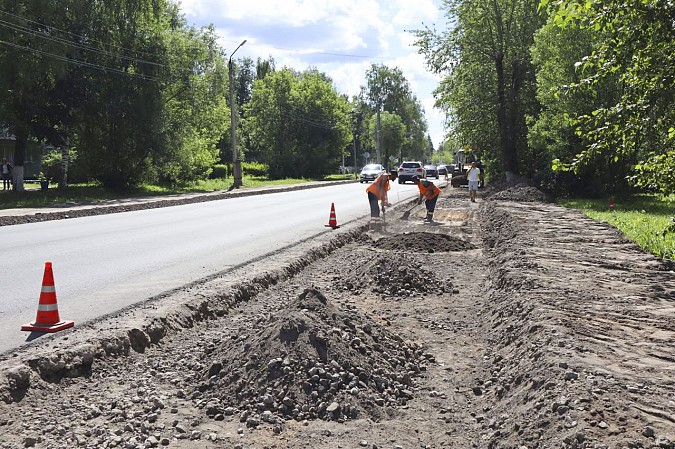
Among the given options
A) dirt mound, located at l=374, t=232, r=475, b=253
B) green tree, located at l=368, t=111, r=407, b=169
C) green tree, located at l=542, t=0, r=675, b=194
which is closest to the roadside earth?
green tree, located at l=542, t=0, r=675, b=194

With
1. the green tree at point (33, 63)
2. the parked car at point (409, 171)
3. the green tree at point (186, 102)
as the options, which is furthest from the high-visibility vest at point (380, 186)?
the parked car at point (409, 171)

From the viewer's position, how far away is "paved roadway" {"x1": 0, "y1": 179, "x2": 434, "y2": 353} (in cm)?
697

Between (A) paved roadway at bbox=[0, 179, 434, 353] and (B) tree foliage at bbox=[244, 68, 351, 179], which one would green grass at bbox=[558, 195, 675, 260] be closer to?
(A) paved roadway at bbox=[0, 179, 434, 353]

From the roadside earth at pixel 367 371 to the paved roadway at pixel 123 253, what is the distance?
67cm

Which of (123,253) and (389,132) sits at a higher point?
(389,132)

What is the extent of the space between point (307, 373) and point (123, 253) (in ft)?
23.6

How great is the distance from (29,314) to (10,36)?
2370 centimetres

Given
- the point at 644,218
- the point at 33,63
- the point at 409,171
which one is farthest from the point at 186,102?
the point at 644,218

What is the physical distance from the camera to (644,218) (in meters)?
16.6

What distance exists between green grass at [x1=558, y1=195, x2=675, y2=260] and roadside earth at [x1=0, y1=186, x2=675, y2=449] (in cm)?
259

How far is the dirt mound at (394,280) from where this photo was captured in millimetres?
8219

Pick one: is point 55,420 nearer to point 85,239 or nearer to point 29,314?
point 29,314

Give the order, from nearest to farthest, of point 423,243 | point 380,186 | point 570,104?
point 423,243 → point 380,186 → point 570,104

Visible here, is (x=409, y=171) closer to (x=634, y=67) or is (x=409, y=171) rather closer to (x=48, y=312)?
(x=634, y=67)
